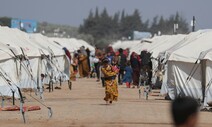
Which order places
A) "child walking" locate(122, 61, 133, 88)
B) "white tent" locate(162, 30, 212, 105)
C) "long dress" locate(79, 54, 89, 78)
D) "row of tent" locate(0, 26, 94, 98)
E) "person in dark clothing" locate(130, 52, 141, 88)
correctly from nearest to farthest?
"row of tent" locate(0, 26, 94, 98), "white tent" locate(162, 30, 212, 105), "child walking" locate(122, 61, 133, 88), "person in dark clothing" locate(130, 52, 141, 88), "long dress" locate(79, 54, 89, 78)

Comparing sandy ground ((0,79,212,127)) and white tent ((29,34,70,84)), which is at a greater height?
white tent ((29,34,70,84))

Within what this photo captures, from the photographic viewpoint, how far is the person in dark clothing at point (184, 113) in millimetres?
4402

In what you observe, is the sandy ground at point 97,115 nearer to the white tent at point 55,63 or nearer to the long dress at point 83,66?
the white tent at point 55,63

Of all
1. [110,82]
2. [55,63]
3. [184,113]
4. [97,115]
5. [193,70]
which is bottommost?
[97,115]

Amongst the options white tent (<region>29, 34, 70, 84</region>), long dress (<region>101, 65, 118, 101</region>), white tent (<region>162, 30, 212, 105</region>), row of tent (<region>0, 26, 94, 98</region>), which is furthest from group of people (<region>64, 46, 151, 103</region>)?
row of tent (<region>0, 26, 94, 98</region>)

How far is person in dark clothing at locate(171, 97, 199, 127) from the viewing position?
173 inches

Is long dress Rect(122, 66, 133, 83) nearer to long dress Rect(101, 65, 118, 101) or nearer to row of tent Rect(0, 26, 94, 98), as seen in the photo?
row of tent Rect(0, 26, 94, 98)

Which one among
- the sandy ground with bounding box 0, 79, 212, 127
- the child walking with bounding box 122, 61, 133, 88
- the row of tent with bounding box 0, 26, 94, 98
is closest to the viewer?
the sandy ground with bounding box 0, 79, 212, 127

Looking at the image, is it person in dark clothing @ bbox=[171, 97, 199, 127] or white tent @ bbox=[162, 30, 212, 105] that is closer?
person in dark clothing @ bbox=[171, 97, 199, 127]

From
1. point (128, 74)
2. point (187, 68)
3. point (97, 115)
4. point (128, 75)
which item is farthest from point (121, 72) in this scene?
point (97, 115)

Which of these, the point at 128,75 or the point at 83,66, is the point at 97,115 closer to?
the point at 128,75

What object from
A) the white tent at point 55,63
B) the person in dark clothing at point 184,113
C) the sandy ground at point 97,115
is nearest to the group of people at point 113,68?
the sandy ground at point 97,115

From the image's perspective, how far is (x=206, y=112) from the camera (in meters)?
16.7

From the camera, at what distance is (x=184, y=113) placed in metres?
4.40
